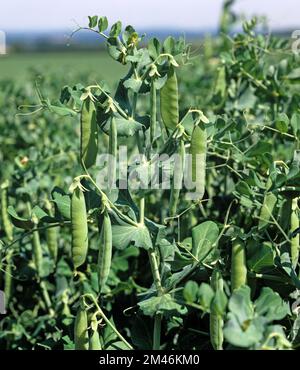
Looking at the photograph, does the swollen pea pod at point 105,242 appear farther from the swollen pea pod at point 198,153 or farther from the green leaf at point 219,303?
the green leaf at point 219,303

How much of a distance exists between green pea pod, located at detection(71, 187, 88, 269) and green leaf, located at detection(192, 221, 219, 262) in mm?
262

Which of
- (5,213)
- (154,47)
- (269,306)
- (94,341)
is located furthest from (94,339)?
(5,213)

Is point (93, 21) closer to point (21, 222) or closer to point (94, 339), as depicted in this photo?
point (21, 222)

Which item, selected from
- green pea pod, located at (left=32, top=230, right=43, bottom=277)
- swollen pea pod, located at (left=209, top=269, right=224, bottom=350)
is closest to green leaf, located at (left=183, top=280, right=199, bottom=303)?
swollen pea pod, located at (left=209, top=269, right=224, bottom=350)

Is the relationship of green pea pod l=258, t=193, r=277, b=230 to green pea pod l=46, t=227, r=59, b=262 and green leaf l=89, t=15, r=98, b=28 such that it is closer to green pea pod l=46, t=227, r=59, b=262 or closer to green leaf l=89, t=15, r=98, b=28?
green leaf l=89, t=15, r=98, b=28

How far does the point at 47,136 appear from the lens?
3703mm

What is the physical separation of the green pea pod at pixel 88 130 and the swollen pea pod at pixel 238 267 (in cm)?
40

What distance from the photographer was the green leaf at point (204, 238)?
1547 mm

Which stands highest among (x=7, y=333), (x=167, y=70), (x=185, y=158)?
(x=167, y=70)

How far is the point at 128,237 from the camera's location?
5.04ft
